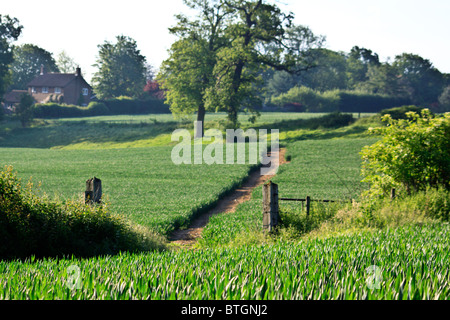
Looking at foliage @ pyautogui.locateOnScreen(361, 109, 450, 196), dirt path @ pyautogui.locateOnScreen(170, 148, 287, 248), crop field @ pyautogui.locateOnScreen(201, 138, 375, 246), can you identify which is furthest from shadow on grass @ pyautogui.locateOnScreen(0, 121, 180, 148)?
foliage @ pyautogui.locateOnScreen(361, 109, 450, 196)

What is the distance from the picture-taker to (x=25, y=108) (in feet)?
224

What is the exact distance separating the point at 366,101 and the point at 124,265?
314 ft

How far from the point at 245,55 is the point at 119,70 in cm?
6712

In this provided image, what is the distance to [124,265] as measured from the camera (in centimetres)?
625

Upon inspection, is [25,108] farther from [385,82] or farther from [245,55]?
[385,82]

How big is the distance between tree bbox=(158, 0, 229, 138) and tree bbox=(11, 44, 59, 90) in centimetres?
7685

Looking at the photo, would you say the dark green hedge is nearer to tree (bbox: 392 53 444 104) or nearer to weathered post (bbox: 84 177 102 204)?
tree (bbox: 392 53 444 104)

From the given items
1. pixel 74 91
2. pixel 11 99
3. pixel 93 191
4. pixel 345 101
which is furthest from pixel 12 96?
pixel 93 191

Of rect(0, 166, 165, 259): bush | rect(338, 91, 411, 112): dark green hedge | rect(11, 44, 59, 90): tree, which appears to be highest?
rect(11, 44, 59, 90): tree

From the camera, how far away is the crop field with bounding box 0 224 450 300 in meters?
4.36

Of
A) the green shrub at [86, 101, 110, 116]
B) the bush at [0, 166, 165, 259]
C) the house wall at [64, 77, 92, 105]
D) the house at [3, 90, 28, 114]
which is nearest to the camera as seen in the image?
the bush at [0, 166, 165, 259]

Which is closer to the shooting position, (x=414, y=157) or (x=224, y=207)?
(x=414, y=157)

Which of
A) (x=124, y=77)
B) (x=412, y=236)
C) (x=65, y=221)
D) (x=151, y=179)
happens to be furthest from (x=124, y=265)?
(x=124, y=77)

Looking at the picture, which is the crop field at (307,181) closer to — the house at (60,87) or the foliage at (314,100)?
the foliage at (314,100)
